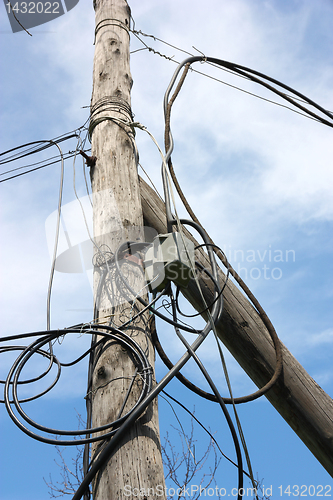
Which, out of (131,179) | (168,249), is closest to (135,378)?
(168,249)

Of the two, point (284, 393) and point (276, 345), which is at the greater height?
point (276, 345)

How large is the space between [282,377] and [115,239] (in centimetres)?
130

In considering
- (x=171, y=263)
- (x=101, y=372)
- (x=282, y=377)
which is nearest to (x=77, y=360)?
(x=101, y=372)

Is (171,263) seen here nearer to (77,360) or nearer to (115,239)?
(115,239)

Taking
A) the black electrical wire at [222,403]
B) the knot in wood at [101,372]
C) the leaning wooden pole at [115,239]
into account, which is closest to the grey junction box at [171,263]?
the leaning wooden pole at [115,239]

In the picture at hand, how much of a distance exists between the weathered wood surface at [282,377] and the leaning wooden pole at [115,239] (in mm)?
689

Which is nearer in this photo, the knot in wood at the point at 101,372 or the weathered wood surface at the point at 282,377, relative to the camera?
the knot in wood at the point at 101,372

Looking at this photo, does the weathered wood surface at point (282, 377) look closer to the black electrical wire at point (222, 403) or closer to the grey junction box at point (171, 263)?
the grey junction box at point (171, 263)

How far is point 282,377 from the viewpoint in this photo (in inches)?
84.0

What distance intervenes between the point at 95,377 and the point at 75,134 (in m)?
2.44

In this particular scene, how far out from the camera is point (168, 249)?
1.83m

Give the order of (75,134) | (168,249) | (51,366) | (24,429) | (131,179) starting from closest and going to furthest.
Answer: (24,429) → (51,366) → (168,249) → (131,179) → (75,134)

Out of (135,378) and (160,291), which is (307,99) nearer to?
(160,291)

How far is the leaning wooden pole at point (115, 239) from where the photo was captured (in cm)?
139
